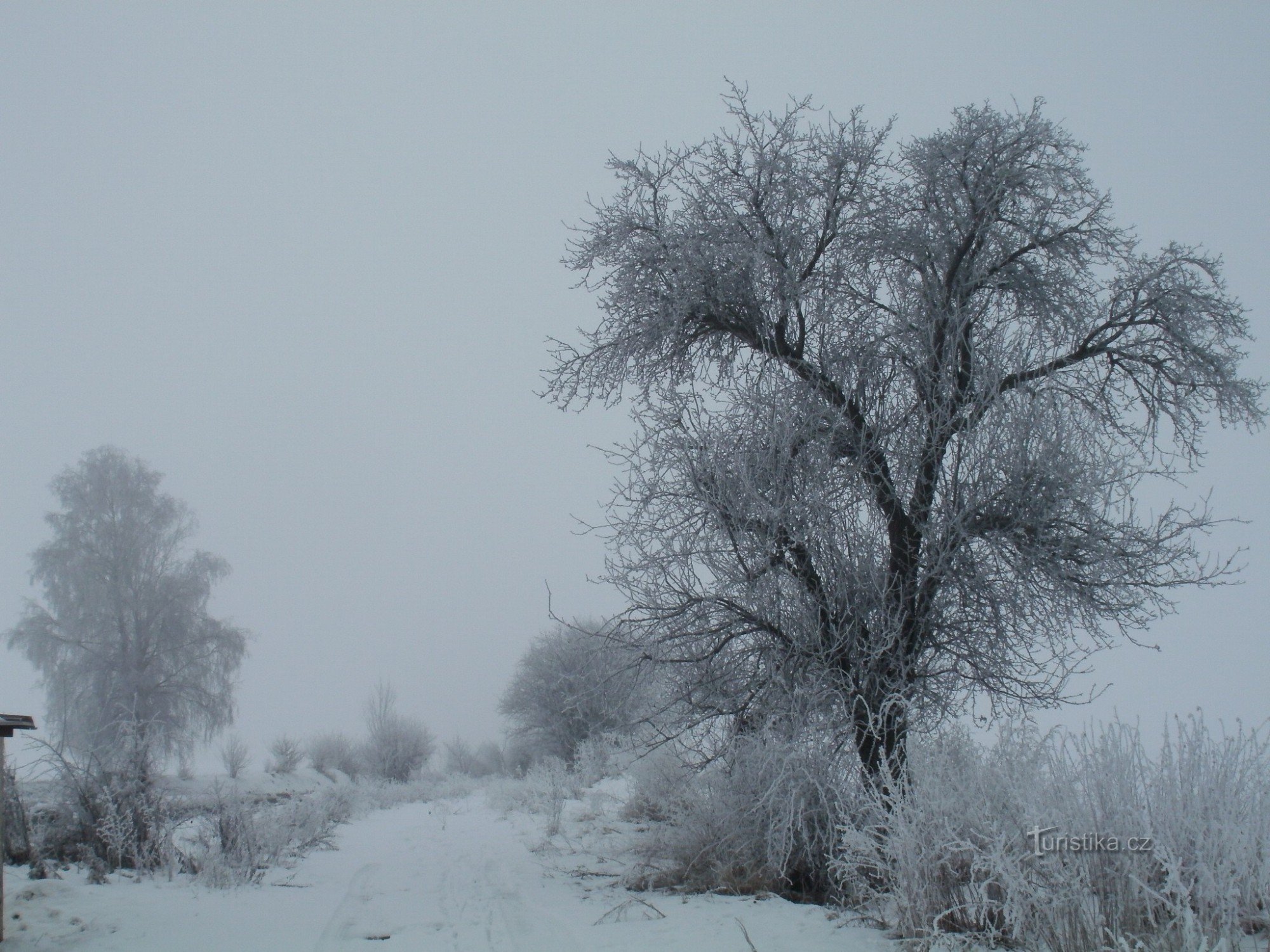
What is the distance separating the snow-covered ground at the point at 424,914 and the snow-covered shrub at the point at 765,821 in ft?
1.23

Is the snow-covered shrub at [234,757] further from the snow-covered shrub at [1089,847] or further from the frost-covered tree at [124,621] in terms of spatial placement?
the snow-covered shrub at [1089,847]

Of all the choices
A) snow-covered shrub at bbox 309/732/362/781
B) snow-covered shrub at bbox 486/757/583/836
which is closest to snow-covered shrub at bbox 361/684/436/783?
snow-covered shrub at bbox 309/732/362/781

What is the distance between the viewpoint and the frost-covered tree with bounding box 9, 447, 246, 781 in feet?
72.2

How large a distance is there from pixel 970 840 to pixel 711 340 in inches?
222

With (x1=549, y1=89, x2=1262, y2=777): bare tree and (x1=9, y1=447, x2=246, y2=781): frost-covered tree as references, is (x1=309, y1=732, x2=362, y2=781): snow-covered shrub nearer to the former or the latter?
(x1=9, y1=447, x2=246, y2=781): frost-covered tree

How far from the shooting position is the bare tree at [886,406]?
6.25 meters

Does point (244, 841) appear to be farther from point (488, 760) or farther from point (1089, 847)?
point (488, 760)

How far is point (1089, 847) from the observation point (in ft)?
11.3

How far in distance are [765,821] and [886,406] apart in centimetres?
380

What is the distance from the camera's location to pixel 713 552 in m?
6.48

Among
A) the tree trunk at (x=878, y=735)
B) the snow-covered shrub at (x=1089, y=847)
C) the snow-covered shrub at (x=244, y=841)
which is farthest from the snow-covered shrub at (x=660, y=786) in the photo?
the snow-covered shrub at (x=244, y=841)

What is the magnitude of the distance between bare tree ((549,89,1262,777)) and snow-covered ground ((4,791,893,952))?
181 centimetres

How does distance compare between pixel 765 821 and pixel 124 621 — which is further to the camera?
pixel 124 621

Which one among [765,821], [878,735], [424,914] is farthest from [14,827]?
[878,735]
